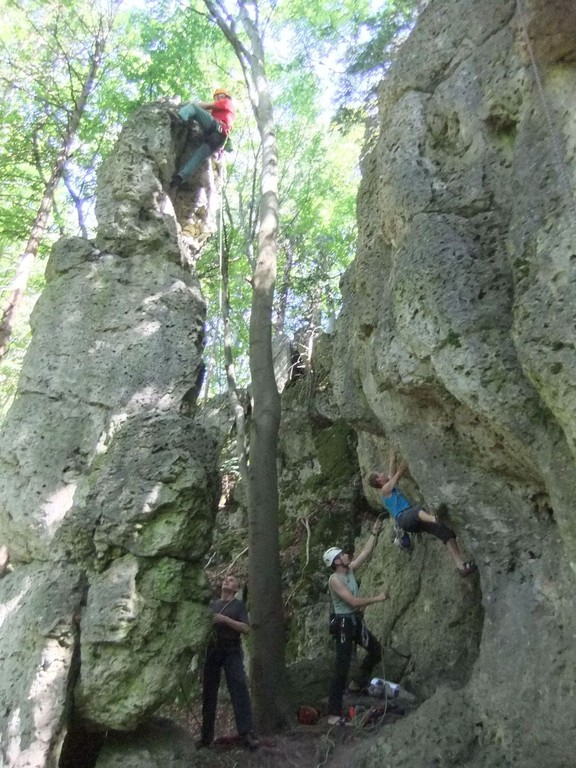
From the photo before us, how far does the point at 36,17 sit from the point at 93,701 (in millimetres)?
14973

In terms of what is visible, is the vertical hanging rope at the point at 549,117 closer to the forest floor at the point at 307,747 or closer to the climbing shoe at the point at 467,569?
the climbing shoe at the point at 467,569

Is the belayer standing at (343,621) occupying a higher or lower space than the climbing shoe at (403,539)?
lower

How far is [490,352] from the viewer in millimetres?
5133

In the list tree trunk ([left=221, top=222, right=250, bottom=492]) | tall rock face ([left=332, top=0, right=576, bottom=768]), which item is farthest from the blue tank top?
tree trunk ([left=221, top=222, right=250, bottom=492])

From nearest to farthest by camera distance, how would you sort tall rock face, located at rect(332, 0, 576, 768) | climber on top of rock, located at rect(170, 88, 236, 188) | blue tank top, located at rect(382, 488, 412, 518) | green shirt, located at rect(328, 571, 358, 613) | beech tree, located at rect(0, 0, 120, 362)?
tall rock face, located at rect(332, 0, 576, 768), green shirt, located at rect(328, 571, 358, 613), blue tank top, located at rect(382, 488, 412, 518), climber on top of rock, located at rect(170, 88, 236, 188), beech tree, located at rect(0, 0, 120, 362)

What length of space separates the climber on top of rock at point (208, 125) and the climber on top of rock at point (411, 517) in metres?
5.41

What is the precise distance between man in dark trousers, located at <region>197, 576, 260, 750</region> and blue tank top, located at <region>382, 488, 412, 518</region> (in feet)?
6.54

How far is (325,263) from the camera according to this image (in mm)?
16406

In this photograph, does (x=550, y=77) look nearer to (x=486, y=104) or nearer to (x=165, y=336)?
(x=486, y=104)

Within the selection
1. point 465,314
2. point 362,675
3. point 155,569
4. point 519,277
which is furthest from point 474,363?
point 362,675

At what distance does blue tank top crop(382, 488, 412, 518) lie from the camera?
7.12m

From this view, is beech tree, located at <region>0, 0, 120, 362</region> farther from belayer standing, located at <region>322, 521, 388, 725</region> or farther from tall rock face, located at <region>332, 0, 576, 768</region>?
belayer standing, located at <region>322, 521, 388, 725</region>

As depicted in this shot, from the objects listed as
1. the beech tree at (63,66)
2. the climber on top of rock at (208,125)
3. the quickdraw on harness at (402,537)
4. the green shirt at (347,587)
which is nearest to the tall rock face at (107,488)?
the climber on top of rock at (208,125)

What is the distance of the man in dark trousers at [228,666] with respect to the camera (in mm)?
6129
